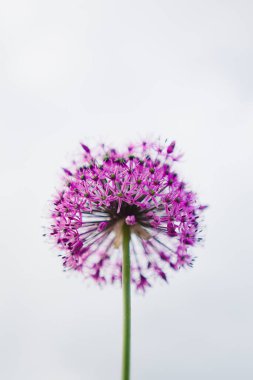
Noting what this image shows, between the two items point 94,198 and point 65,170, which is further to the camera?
point 65,170

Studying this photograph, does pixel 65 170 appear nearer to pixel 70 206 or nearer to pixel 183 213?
pixel 70 206

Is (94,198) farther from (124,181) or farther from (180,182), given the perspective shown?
(180,182)

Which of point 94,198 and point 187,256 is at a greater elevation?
point 94,198

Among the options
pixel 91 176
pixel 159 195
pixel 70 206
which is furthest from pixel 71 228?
pixel 159 195

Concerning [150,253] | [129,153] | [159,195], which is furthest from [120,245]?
[129,153]

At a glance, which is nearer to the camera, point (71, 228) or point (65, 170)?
point (71, 228)

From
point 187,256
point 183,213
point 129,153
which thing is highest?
point 129,153

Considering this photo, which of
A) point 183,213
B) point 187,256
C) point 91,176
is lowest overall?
point 187,256

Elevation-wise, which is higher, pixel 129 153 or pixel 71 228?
pixel 129 153
